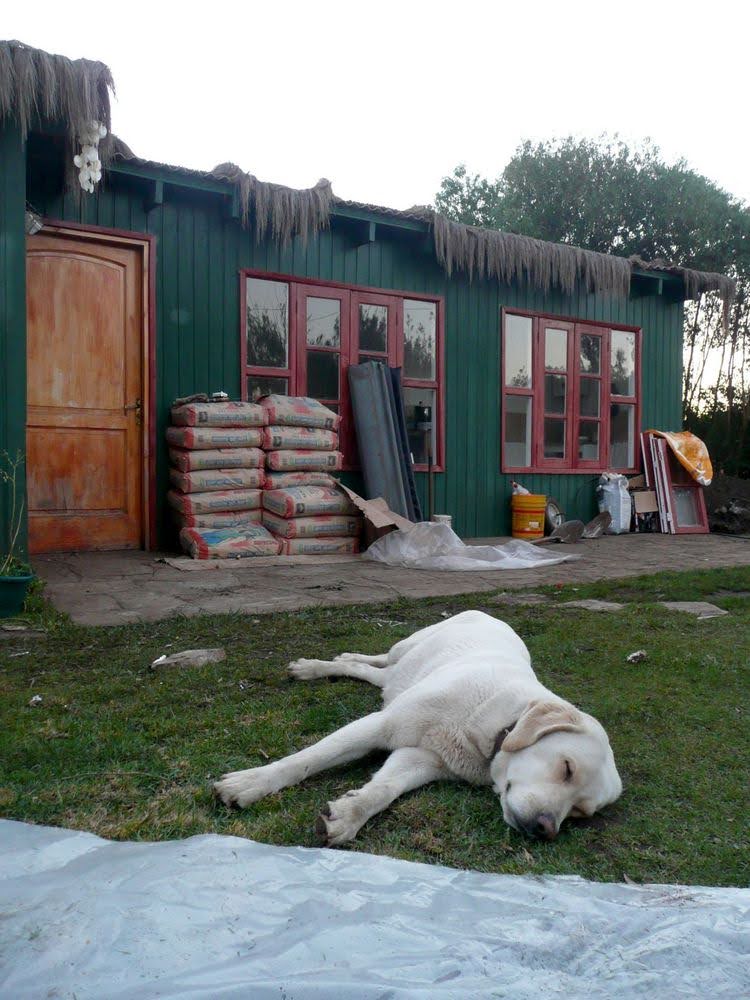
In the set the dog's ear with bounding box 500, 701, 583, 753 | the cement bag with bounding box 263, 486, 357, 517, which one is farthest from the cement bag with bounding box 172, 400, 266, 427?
the dog's ear with bounding box 500, 701, 583, 753

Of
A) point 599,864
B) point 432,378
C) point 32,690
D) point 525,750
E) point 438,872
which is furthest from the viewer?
point 432,378

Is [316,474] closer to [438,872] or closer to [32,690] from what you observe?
[32,690]

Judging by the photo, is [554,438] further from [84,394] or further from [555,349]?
[84,394]

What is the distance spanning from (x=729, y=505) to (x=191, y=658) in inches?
417

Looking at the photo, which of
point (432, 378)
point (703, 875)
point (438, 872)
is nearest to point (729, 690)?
point (703, 875)

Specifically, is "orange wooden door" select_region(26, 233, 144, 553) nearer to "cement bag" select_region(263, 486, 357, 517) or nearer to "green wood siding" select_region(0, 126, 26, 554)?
"cement bag" select_region(263, 486, 357, 517)

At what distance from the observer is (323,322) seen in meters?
8.73

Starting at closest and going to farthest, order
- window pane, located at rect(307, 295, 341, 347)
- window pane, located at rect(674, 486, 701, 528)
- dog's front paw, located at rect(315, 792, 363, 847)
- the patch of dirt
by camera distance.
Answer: dog's front paw, located at rect(315, 792, 363, 847), window pane, located at rect(307, 295, 341, 347), window pane, located at rect(674, 486, 701, 528), the patch of dirt

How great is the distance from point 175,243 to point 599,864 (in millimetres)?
7261

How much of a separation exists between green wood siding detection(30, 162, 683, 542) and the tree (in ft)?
23.9

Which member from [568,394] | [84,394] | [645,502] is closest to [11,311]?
[84,394]

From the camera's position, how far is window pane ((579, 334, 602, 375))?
11070mm

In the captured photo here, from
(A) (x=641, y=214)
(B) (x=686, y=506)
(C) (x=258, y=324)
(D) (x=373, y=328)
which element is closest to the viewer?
(C) (x=258, y=324)

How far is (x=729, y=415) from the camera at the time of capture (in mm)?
15492
